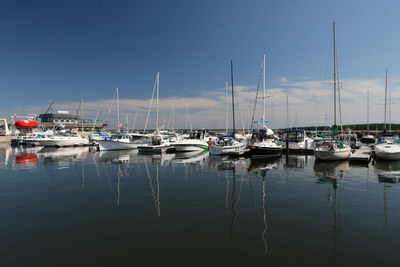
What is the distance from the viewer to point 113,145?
135 ft

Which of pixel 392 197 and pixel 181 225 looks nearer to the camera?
pixel 181 225

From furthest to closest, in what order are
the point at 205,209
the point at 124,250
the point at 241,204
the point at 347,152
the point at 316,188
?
the point at 347,152
the point at 316,188
the point at 241,204
the point at 205,209
the point at 124,250

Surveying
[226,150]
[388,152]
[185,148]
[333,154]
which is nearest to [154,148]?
[185,148]

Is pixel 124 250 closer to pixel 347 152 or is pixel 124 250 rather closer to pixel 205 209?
pixel 205 209

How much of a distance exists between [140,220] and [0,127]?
141 metres

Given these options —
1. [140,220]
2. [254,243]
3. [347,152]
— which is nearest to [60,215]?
[140,220]

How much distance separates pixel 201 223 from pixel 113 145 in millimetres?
36721

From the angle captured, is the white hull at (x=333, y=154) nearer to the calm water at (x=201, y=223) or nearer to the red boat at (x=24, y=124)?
the calm water at (x=201, y=223)

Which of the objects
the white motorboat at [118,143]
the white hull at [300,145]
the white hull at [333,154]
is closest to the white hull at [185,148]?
the white motorboat at [118,143]

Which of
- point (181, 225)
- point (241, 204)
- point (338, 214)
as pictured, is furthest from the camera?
point (241, 204)

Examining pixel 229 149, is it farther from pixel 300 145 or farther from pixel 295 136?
pixel 295 136

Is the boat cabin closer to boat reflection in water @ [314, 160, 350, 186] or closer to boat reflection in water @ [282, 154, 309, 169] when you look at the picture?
boat reflection in water @ [282, 154, 309, 169]

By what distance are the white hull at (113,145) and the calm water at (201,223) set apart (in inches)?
994

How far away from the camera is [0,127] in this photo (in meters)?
110
